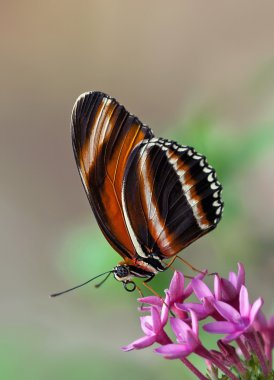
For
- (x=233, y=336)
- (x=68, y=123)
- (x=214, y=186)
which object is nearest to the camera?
(x=233, y=336)

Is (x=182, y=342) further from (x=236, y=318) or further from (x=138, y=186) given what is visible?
(x=138, y=186)

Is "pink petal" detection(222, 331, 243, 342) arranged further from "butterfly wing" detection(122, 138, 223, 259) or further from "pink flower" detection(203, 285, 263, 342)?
"butterfly wing" detection(122, 138, 223, 259)

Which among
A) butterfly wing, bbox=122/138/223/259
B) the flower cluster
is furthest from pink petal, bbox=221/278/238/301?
butterfly wing, bbox=122/138/223/259

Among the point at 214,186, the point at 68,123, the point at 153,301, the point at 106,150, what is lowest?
the point at 153,301

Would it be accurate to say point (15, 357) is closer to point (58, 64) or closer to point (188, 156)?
point (188, 156)

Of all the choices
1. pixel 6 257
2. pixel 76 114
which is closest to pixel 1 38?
pixel 6 257

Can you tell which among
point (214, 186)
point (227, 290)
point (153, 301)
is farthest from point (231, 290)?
point (214, 186)

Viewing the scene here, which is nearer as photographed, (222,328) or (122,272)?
(222,328)

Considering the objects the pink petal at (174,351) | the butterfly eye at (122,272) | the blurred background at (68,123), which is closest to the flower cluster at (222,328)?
the pink petal at (174,351)
